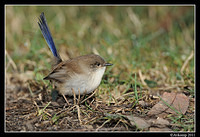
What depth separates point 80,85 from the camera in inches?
163

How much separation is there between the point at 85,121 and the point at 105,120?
275 millimetres

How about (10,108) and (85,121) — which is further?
(10,108)

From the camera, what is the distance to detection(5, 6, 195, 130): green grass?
5180mm

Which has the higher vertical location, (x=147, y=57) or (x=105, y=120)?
(x=147, y=57)

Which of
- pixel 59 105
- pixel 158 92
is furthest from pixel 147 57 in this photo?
pixel 59 105

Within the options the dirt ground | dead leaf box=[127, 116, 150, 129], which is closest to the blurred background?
the dirt ground

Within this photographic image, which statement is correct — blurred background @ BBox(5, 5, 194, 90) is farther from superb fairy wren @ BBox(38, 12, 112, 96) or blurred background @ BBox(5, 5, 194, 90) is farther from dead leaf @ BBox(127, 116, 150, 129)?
dead leaf @ BBox(127, 116, 150, 129)

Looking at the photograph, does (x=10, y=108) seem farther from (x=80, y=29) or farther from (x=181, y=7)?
(x=181, y=7)

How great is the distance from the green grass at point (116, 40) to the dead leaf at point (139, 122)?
1.78 feet

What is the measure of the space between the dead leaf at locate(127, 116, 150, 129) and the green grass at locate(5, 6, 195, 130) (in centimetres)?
54

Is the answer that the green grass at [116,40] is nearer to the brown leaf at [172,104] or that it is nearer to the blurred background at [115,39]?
the blurred background at [115,39]

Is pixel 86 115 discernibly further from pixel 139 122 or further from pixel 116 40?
pixel 116 40

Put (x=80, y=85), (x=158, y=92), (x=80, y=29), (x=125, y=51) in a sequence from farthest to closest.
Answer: (x=80, y=29)
(x=125, y=51)
(x=158, y=92)
(x=80, y=85)

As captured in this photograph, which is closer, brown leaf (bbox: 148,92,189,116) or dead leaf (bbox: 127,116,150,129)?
dead leaf (bbox: 127,116,150,129)
